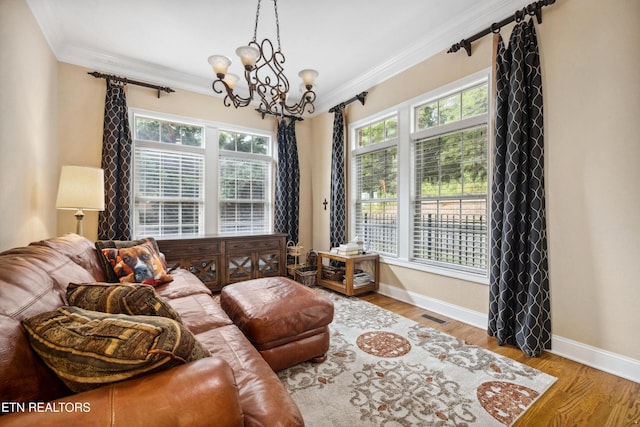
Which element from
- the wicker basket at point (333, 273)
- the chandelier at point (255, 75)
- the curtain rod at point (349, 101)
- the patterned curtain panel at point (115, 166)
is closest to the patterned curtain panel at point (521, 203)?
the chandelier at point (255, 75)

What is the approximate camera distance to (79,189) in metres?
2.71

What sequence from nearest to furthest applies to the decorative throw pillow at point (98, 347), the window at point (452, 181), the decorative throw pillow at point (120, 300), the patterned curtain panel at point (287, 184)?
the decorative throw pillow at point (98, 347), the decorative throw pillow at point (120, 300), the window at point (452, 181), the patterned curtain panel at point (287, 184)

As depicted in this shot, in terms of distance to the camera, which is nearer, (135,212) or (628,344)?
(628,344)

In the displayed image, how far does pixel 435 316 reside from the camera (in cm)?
308

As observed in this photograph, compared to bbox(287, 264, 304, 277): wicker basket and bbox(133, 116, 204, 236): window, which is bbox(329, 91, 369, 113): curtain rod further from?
bbox(287, 264, 304, 277): wicker basket

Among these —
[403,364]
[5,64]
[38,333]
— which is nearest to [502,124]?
[403,364]

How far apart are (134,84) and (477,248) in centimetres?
447

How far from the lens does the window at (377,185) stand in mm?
3775

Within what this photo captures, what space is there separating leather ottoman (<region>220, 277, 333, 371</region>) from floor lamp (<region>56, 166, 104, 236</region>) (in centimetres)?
171

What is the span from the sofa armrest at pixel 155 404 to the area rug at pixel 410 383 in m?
0.98

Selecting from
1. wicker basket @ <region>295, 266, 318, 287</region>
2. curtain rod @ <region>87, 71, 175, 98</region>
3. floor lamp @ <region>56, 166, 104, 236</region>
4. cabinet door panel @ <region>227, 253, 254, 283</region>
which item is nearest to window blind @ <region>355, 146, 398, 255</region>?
wicker basket @ <region>295, 266, 318, 287</region>

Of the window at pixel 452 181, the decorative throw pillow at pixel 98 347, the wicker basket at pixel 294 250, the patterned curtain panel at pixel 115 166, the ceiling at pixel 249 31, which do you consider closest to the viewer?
the decorative throw pillow at pixel 98 347

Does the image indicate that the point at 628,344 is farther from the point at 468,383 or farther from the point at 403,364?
Answer: the point at 403,364

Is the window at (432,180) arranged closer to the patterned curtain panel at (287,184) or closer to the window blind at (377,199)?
the window blind at (377,199)
